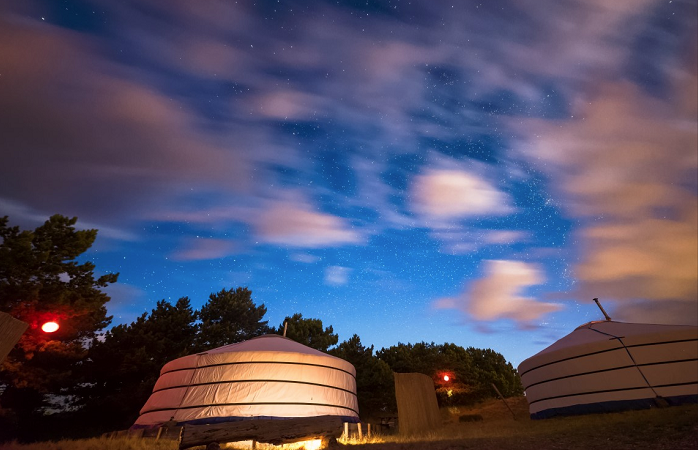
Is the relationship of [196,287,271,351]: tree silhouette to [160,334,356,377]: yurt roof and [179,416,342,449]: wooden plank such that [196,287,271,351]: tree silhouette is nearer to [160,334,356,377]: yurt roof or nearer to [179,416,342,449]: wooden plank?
[160,334,356,377]: yurt roof

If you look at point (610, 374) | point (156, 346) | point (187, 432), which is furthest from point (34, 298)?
point (610, 374)

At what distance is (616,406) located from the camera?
8648 millimetres

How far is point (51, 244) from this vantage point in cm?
1115

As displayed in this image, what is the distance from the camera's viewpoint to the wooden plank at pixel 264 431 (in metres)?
4.97

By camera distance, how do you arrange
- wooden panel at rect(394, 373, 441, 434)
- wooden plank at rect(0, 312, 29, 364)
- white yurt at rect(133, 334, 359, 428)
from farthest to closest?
wooden panel at rect(394, 373, 441, 434)
white yurt at rect(133, 334, 359, 428)
wooden plank at rect(0, 312, 29, 364)

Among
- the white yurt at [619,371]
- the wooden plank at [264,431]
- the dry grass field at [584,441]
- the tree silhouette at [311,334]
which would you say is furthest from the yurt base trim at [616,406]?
the tree silhouette at [311,334]

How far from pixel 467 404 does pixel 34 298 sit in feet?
57.1

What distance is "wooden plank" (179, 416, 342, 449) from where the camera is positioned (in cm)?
497

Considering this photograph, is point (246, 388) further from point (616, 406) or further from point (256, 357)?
point (616, 406)

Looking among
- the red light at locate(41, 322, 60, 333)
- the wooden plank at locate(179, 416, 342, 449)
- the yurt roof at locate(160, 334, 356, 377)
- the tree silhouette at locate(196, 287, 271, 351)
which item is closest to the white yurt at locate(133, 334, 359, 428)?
the yurt roof at locate(160, 334, 356, 377)

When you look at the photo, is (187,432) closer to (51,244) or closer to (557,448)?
(557,448)

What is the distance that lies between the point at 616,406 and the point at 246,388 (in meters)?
8.02

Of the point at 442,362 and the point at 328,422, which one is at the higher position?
the point at 442,362

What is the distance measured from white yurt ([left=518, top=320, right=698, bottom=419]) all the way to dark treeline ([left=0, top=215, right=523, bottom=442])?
27.0 feet
